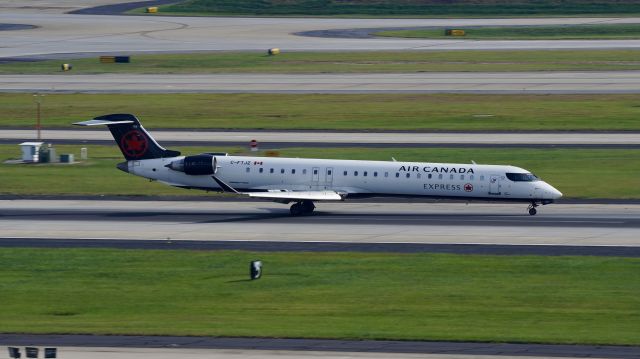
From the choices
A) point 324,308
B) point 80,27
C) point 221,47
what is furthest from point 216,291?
point 80,27

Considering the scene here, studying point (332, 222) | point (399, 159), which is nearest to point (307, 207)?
A: point (332, 222)

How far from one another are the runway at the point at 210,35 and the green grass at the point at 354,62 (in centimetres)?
550

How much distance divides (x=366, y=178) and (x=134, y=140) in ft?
38.7

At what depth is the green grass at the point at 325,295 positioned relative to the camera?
116ft

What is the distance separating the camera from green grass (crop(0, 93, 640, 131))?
87500 mm

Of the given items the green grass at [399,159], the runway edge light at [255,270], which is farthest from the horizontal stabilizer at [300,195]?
the runway edge light at [255,270]

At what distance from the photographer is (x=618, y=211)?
57.4 m

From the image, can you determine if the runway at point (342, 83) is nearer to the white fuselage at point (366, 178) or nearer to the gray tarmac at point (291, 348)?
the white fuselage at point (366, 178)

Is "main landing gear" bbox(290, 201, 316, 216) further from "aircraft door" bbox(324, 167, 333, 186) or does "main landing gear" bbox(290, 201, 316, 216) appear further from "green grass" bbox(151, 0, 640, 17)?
"green grass" bbox(151, 0, 640, 17)

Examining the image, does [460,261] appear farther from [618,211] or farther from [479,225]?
[618,211]

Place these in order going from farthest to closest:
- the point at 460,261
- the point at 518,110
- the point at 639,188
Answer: the point at 518,110 → the point at 639,188 → the point at 460,261

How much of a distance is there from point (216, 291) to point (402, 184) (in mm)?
18336

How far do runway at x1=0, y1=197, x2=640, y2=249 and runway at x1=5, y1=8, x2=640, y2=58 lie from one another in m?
80.0

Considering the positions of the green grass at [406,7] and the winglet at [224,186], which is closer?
the winglet at [224,186]
